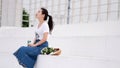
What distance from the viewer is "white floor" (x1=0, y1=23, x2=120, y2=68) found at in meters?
3.96

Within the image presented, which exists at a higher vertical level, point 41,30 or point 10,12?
point 10,12

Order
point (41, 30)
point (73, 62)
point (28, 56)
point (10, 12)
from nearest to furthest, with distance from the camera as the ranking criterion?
point (73, 62)
point (28, 56)
point (41, 30)
point (10, 12)

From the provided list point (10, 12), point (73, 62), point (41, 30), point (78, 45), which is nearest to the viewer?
point (73, 62)

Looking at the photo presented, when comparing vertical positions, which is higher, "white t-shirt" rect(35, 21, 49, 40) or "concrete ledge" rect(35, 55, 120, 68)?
"white t-shirt" rect(35, 21, 49, 40)

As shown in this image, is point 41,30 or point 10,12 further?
point 10,12

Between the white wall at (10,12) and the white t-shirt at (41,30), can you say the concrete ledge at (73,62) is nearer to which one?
the white t-shirt at (41,30)

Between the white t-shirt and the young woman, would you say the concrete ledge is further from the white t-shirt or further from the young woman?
the white t-shirt

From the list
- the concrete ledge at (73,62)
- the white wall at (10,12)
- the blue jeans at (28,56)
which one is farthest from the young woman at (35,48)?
the white wall at (10,12)

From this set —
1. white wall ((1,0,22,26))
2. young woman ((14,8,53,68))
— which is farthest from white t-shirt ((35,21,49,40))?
white wall ((1,0,22,26))

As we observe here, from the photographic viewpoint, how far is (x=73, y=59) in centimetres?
416

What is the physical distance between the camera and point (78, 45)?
17.6 ft

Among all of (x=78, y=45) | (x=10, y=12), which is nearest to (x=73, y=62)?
(x=78, y=45)

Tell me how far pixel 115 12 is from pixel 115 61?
3.90 meters

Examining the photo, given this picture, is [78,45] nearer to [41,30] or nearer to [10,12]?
[41,30]
